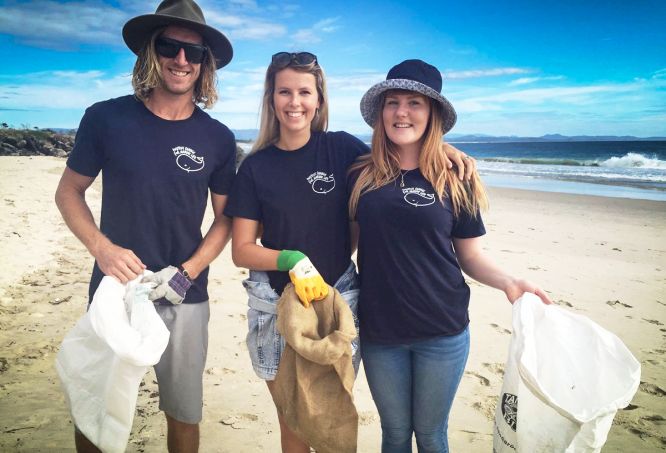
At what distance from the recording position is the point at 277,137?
102 inches

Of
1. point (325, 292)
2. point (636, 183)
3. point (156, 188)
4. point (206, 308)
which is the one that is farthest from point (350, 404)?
point (636, 183)

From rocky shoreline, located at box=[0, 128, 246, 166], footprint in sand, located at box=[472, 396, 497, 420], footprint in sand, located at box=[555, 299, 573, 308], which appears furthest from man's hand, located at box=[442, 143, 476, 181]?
rocky shoreline, located at box=[0, 128, 246, 166]

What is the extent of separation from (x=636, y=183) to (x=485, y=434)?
19554mm

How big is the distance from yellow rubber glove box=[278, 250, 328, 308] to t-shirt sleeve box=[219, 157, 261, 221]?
0.38 m

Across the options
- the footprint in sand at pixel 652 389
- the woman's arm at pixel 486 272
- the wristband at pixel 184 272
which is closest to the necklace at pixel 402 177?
the woman's arm at pixel 486 272

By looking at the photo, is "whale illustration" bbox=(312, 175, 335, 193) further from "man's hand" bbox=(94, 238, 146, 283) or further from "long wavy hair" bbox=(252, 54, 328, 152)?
"man's hand" bbox=(94, 238, 146, 283)

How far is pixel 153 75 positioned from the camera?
8.15 feet

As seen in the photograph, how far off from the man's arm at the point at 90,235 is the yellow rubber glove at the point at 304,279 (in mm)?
787

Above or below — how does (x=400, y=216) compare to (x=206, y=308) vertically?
above

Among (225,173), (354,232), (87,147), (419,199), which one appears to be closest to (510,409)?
(419,199)

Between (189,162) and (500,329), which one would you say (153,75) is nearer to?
(189,162)

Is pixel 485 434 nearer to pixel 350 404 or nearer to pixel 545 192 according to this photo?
pixel 350 404

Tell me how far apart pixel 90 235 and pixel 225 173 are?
31.7 inches

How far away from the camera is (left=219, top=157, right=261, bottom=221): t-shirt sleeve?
2410 mm
